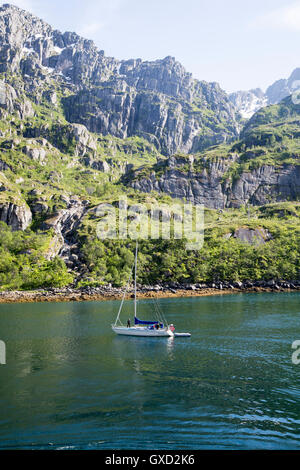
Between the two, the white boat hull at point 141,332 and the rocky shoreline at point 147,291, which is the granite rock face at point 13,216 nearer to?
the rocky shoreline at point 147,291

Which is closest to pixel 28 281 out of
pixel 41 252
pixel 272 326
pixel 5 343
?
pixel 41 252

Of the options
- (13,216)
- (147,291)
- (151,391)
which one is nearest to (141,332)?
(151,391)

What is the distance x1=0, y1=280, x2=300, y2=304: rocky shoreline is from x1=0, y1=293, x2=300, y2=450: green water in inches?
2729

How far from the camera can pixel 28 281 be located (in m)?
148

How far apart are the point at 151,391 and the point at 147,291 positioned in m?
112

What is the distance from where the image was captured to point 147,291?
5605 inches

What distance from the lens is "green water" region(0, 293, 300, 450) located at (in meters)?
21.8

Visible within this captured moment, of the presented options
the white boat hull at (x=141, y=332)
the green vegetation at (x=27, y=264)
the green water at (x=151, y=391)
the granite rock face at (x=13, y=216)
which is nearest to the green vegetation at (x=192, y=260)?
the green vegetation at (x=27, y=264)

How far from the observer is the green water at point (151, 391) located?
21.8 meters

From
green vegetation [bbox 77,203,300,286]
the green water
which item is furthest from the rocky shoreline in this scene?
the green water

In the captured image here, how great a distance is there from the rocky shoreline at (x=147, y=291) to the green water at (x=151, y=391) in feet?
227

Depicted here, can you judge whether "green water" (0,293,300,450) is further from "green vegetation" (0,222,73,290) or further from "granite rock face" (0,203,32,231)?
"granite rock face" (0,203,32,231)
